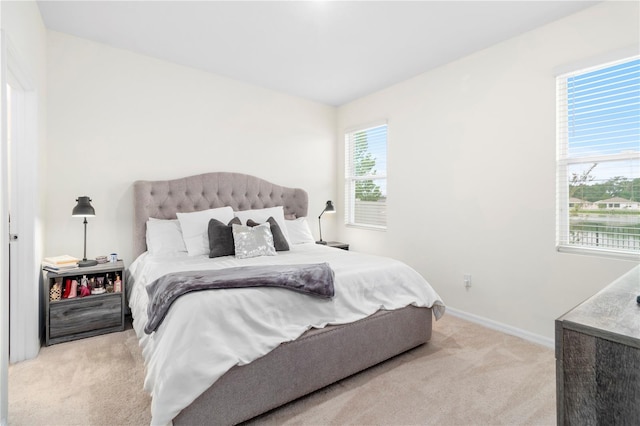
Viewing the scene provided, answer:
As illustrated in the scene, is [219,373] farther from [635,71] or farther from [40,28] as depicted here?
[635,71]

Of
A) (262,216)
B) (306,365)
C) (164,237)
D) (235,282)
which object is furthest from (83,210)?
(306,365)

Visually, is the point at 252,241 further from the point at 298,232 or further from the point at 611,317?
Answer: the point at 611,317

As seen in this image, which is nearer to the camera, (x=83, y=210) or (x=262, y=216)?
(x=83, y=210)

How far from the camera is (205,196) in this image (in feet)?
11.8

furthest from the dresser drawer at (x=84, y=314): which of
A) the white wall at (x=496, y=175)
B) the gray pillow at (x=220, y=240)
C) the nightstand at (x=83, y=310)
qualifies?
the white wall at (x=496, y=175)

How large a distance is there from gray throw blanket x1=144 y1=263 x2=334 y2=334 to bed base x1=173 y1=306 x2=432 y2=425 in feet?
0.93

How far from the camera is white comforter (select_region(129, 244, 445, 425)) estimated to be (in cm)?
149

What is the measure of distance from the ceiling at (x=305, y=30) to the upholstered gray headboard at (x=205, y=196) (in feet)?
4.09

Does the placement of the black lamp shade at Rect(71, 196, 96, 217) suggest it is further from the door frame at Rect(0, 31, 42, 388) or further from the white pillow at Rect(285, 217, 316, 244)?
the white pillow at Rect(285, 217, 316, 244)

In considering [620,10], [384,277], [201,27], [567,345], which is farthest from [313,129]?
[567,345]

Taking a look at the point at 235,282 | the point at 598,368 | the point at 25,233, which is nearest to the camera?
the point at 598,368

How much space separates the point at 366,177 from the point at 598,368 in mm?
3762

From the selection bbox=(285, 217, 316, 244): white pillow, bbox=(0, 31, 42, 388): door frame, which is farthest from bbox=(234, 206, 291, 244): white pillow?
bbox=(0, 31, 42, 388): door frame

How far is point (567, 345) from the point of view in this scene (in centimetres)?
85
